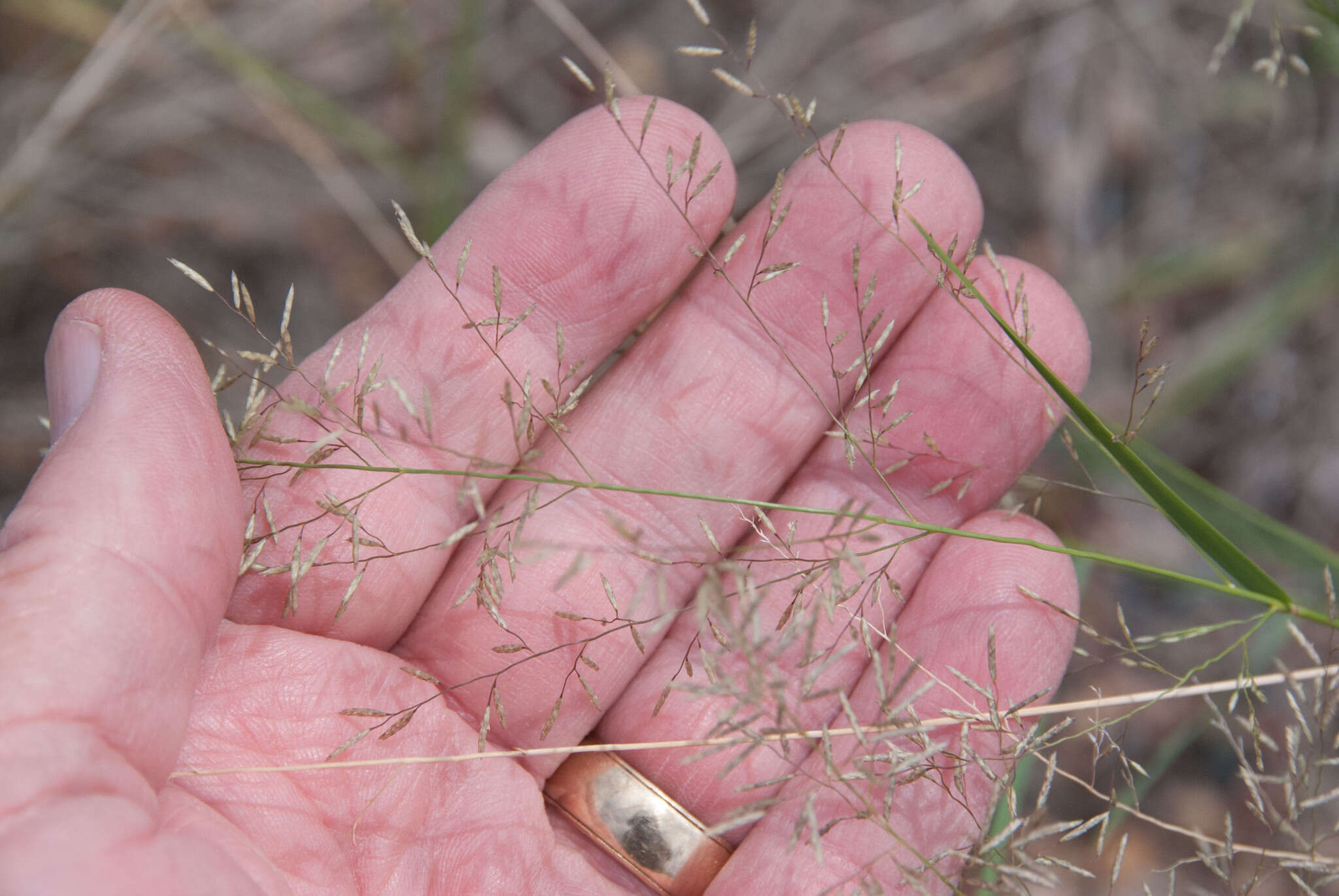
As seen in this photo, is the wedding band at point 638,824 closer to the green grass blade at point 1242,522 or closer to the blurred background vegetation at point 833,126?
the green grass blade at point 1242,522

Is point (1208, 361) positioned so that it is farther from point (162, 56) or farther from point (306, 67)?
point (162, 56)

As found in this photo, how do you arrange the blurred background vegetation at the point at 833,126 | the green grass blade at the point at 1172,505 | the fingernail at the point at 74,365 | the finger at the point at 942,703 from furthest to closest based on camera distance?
the blurred background vegetation at the point at 833,126 → the finger at the point at 942,703 → the fingernail at the point at 74,365 → the green grass blade at the point at 1172,505

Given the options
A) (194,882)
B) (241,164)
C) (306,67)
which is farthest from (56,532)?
(306,67)

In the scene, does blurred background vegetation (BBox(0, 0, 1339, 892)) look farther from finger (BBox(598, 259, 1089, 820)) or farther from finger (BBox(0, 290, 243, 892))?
finger (BBox(0, 290, 243, 892))

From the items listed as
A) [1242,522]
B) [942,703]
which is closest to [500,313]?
[942,703]

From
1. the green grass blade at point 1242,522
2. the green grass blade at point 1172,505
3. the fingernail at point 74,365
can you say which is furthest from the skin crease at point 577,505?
the green grass blade at point 1172,505

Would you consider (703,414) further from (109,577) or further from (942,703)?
(109,577)

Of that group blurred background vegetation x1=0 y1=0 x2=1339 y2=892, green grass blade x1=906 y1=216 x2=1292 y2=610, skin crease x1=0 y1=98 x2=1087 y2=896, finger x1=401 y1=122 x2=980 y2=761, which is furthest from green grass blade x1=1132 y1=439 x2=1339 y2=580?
blurred background vegetation x1=0 y1=0 x2=1339 y2=892
